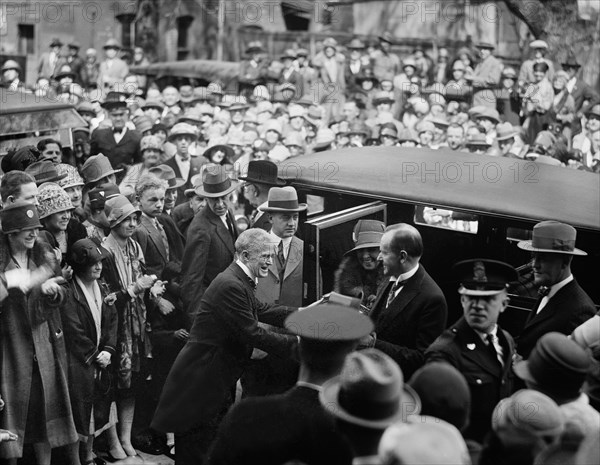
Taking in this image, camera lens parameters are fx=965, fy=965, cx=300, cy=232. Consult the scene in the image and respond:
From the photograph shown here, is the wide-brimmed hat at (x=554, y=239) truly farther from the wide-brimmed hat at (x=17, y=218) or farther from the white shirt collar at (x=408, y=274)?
the wide-brimmed hat at (x=17, y=218)

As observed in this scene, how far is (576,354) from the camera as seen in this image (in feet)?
13.7

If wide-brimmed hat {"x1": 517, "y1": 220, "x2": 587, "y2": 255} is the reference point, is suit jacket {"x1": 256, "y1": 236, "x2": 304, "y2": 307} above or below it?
below

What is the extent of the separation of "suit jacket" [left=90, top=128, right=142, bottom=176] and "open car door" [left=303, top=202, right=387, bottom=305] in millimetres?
4877

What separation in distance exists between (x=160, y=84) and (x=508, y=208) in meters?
17.0

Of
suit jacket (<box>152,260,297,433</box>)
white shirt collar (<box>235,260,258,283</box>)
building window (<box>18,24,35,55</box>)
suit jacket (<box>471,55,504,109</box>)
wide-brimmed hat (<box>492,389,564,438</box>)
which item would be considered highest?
building window (<box>18,24,35,55</box>)

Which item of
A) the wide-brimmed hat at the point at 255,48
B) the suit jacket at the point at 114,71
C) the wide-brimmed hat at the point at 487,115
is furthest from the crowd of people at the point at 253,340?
the wide-brimmed hat at the point at 255,48

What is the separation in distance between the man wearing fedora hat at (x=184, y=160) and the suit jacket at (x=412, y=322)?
4.38m

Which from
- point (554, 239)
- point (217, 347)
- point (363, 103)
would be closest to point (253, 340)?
point (217, 347)

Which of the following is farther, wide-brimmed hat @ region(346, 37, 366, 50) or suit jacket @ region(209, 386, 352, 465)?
wide-brimmed hat @ region(346, 37, 366, 50)

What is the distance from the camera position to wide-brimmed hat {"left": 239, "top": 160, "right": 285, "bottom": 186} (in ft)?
25.4

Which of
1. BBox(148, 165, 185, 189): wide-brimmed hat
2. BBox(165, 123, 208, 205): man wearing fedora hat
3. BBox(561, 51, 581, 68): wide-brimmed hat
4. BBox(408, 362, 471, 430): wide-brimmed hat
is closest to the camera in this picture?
BBox(408, 362, 471, 430): wide-brimmed hat

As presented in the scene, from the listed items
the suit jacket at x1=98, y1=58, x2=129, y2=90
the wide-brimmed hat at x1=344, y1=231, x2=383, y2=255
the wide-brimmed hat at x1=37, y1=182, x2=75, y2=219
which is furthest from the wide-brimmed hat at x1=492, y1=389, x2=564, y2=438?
the suit jacket at x1=98, y1=58, x2=129, y2=90

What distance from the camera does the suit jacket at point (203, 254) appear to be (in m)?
7.08

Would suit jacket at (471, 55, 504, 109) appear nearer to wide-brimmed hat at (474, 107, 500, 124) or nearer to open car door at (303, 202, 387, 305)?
wide-brimmed hat at (474, 107, 500, 124)
